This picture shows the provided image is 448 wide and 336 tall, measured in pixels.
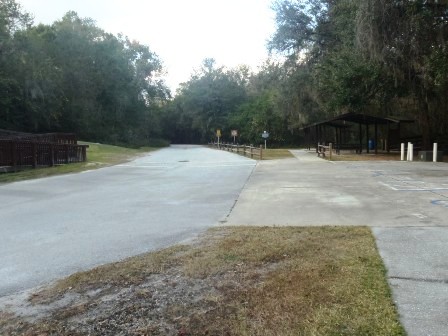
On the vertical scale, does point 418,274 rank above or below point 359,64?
below

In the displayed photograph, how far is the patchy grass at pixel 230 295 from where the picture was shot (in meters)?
3.38

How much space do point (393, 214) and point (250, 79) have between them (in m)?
78.0

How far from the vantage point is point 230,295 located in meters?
3.96

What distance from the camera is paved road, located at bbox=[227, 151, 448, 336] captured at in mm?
3871

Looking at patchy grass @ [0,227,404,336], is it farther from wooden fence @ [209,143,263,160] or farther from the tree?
wooden fence @ [209,143,263,160]

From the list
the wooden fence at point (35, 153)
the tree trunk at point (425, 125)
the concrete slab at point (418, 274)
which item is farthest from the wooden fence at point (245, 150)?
the concrete slab at point (418, 274)

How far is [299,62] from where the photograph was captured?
34219mm

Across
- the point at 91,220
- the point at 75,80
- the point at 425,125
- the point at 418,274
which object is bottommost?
the point at 91,220

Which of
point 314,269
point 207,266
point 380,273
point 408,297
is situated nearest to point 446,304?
point 408,297

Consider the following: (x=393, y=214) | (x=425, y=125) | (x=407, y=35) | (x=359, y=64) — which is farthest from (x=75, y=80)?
(x=393, y=214)

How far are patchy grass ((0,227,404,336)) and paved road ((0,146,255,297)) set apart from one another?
0.65 metres

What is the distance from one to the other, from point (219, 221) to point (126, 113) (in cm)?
5586

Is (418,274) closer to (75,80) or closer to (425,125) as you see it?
(425,125)

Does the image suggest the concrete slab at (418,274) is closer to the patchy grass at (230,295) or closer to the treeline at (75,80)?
the patchy grass at (230,295)
